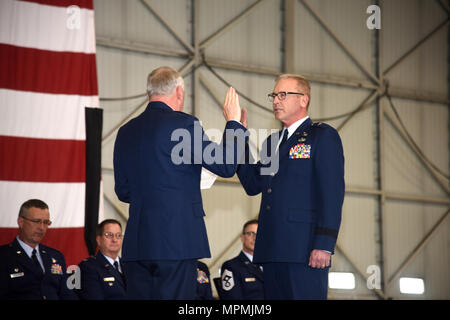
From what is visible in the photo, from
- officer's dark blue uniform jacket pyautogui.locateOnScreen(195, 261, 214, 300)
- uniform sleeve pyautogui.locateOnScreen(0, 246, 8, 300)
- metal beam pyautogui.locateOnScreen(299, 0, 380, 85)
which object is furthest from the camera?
metal beam pyautogui.locateOnScreen(299, 0, 380, 85)

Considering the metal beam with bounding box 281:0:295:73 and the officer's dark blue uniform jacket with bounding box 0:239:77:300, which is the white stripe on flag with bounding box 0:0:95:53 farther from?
the metal beam with bounding box 281:0:295:73

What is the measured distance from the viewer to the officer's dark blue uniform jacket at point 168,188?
3.10 metres

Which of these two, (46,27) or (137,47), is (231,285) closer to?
(46,27)

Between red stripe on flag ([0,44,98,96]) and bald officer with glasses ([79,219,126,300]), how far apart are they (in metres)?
1.86

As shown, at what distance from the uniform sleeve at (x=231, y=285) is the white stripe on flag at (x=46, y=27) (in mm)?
2803

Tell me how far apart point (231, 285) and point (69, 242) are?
176cm

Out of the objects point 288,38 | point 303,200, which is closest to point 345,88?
point 288,38

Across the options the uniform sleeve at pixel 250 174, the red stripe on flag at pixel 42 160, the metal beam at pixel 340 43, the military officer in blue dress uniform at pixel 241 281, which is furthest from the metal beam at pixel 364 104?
the uniform sleeve at pixel 250 174

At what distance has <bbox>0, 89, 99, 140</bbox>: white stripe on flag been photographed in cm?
655

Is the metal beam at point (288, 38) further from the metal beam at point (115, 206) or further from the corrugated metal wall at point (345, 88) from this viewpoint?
the metal beam at point (115, 206)

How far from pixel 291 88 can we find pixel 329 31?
20.6ft

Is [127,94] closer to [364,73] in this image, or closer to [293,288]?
[364,73]

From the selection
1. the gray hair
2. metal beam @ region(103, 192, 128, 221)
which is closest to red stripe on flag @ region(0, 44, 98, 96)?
metal beam @ region(103, 192, 128, 221)

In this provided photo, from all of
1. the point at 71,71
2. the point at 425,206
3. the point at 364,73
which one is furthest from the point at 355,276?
the point at 71,71
